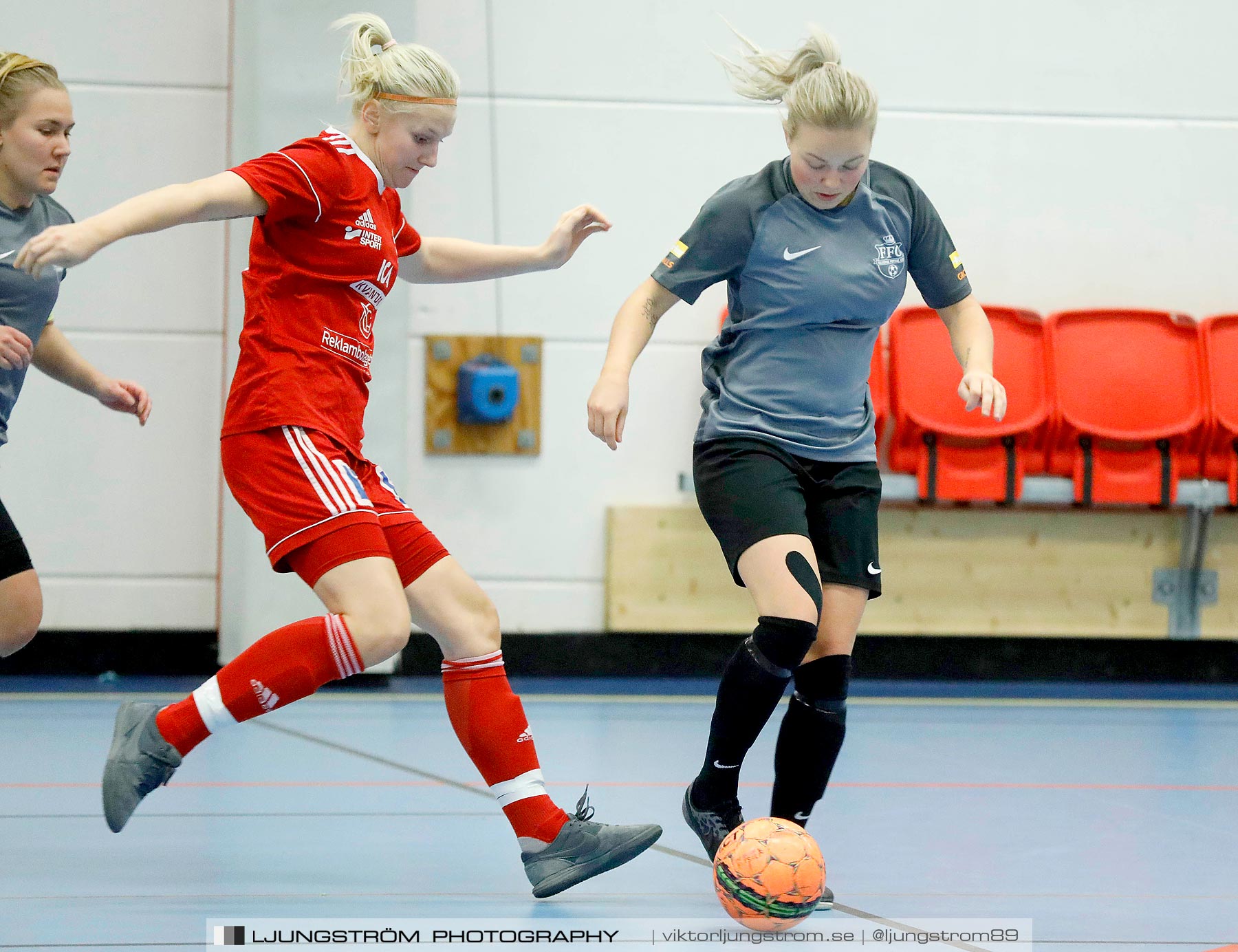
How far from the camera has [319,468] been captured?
Answer: 95.0 inches

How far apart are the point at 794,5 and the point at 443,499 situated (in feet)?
8.20

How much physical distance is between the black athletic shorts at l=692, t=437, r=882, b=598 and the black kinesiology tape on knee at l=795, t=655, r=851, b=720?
0.48ft

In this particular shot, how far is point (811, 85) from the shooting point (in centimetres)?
243

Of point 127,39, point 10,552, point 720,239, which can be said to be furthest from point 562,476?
point 720,239

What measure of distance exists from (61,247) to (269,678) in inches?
31.5

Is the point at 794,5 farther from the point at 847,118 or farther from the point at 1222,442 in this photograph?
the point at 847,118

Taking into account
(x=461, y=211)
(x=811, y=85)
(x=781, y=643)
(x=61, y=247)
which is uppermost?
(x=461, y=211)

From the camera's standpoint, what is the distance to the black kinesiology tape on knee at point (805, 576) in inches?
95.0

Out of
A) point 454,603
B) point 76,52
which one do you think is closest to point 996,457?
point 454,603

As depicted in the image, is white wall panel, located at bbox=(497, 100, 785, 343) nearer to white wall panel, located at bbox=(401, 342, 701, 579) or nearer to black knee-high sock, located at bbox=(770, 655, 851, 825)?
white wall panel, located at bbox=(401, 342, 701, 579)

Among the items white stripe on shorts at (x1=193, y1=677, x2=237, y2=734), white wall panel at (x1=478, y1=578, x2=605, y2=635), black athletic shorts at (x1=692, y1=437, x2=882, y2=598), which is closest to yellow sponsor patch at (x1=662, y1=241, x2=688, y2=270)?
black athletic shorts at (x1=692, y1=437, x2=882, y2=598)

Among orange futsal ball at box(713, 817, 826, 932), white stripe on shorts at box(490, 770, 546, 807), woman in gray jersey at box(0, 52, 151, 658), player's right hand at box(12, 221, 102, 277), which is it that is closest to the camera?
player's right hand at box(12, 221, 102, 277)

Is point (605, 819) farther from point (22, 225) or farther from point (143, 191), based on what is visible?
point (143, 191)

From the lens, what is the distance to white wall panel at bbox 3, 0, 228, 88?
541cm
